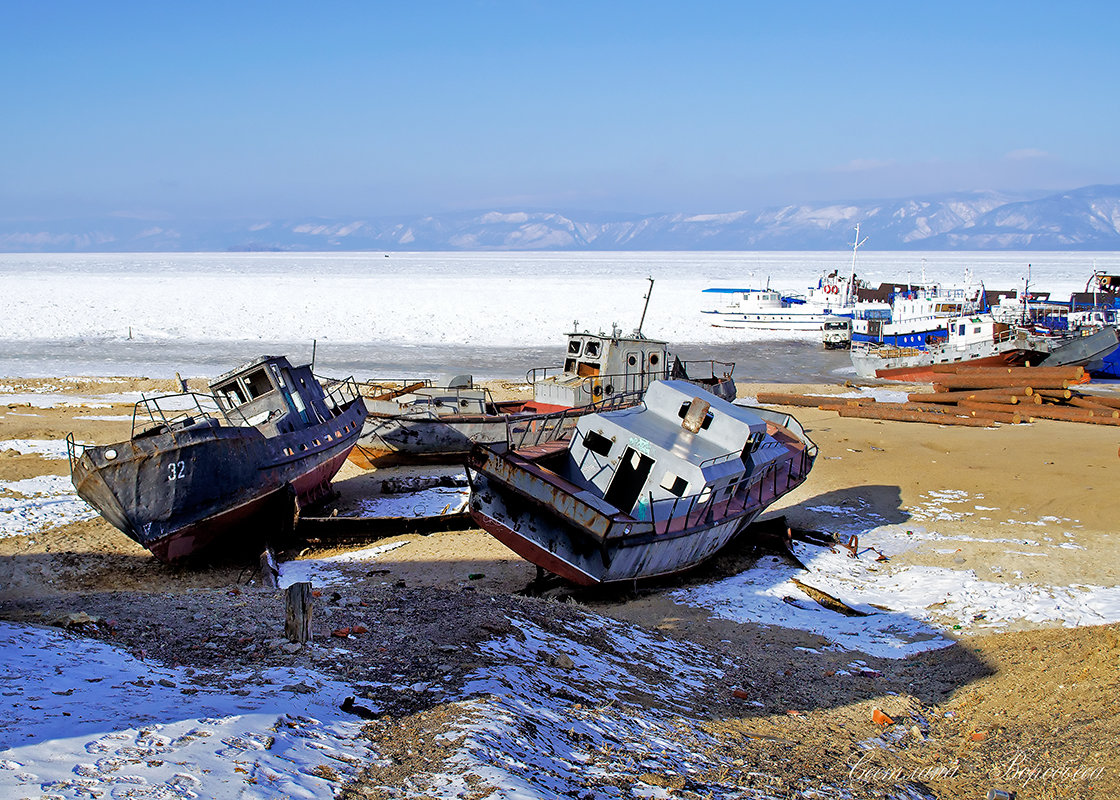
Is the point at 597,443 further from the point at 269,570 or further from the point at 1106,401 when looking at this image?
the point at 1106,401

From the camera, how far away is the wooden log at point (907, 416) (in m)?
28.6

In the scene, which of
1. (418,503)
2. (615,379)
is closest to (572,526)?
(418,503)

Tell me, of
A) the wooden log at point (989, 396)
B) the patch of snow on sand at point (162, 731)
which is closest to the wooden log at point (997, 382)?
the wooden log at point (989, 396)

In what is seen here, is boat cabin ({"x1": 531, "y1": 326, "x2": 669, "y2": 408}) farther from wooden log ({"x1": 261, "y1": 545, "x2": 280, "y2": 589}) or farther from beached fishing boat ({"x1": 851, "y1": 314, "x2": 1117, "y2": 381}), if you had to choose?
beached fishing boat ({"x1": 851, "y1": 314, "x2": 1117, "y2": 381})

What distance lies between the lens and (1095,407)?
3044 cm

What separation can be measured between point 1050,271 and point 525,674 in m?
142

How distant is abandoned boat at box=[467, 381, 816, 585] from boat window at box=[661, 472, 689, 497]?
17mm

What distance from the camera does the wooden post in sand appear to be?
8.84 metres

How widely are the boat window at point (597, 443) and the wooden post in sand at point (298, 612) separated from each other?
743cm

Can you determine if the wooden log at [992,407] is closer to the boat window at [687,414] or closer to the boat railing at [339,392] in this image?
the boat window at [687,414]

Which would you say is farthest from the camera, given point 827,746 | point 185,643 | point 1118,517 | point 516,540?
point 1118,517

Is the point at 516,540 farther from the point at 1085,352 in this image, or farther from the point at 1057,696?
the point at 1085,352

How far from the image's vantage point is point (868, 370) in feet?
141

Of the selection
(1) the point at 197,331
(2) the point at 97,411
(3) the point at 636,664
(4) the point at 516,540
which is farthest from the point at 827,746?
(1) the point at 197,331
